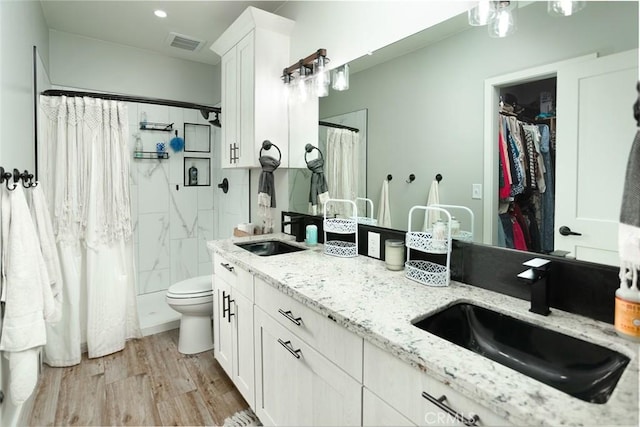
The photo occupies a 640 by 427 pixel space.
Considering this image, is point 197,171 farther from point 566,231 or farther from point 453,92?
point 566,231

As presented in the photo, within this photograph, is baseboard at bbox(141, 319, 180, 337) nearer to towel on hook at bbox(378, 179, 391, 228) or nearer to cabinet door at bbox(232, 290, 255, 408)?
cabinet door at bbox(232, 290, 255, 408)

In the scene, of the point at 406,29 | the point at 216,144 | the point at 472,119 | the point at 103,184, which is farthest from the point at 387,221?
the point at 216,144

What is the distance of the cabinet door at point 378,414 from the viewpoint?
87 cm

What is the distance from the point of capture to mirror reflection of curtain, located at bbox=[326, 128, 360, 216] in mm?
1910

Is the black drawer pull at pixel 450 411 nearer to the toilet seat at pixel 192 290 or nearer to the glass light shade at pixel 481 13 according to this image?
the glass light shade at pixel 481 13

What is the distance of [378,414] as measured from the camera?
0.94m

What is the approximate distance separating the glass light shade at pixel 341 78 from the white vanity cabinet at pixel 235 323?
1.20 meters

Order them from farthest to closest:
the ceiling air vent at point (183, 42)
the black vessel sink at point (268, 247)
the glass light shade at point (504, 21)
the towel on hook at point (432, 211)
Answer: the ceiling air vent at point (183, 42)
the black vessel sink at point (268, 247)
the towel on hook at point (432, 211)
the glass light shade at point (504, 21)

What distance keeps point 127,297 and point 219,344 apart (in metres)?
1.06

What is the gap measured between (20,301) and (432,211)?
180 centimetres

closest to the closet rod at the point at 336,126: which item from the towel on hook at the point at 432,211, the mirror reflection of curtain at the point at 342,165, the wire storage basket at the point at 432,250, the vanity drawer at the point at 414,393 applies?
the mirror reflection of curtain at the point at 342,165

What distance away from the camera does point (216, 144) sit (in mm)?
3857

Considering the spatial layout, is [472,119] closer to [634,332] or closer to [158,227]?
[634,332]

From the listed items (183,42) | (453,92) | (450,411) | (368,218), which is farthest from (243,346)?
(183,42)
